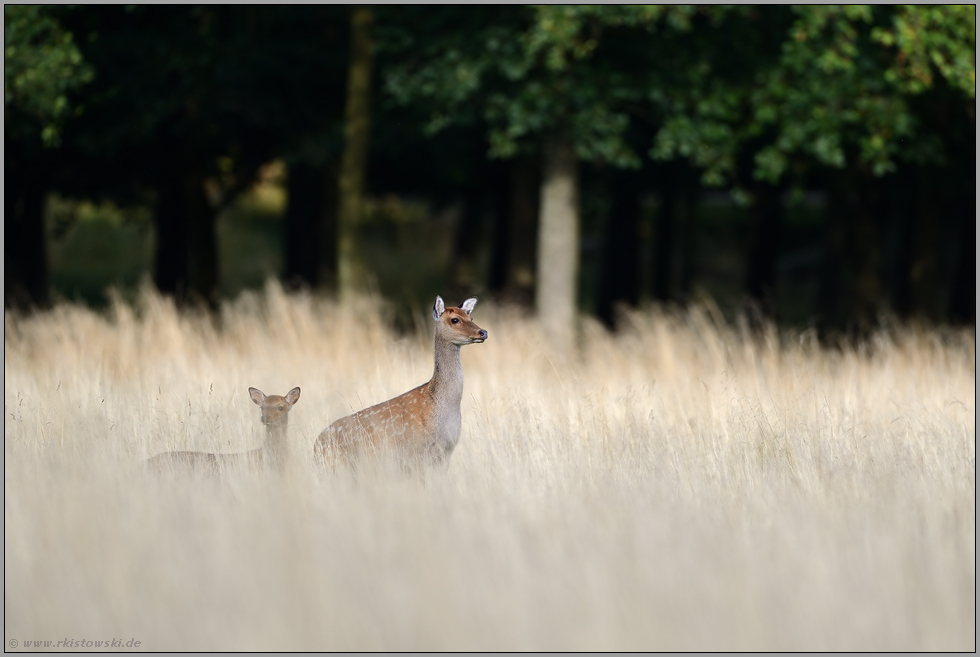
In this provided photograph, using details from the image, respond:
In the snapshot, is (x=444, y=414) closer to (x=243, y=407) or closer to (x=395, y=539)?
(x=395, y=539)

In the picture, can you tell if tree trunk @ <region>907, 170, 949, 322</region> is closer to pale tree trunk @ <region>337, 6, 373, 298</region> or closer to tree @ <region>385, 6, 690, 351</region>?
tree @ <region>385, 6, 690, 351</region>

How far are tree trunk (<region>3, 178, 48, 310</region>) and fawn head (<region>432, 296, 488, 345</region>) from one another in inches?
490

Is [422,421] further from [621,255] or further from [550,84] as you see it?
[621,255]

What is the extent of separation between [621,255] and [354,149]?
10049 mm

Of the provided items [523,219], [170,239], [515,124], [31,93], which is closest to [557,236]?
[515,124]

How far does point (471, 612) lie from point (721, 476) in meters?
2.49

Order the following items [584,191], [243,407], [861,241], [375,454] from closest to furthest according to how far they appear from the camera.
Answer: [375,454]
[243,407]
[861,241]
[584,191]

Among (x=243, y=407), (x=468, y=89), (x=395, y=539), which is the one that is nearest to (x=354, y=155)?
(x=468, y=89)

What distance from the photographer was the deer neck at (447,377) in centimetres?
598

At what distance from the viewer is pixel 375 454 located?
5.74 meters

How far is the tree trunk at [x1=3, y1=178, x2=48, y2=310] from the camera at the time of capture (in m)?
17.1

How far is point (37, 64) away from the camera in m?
12.0

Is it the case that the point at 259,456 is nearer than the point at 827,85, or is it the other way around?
the point at 259,456

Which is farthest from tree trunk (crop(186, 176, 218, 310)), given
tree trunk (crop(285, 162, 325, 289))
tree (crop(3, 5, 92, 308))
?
tree trunk (crop(285, 162, 325, 289))
